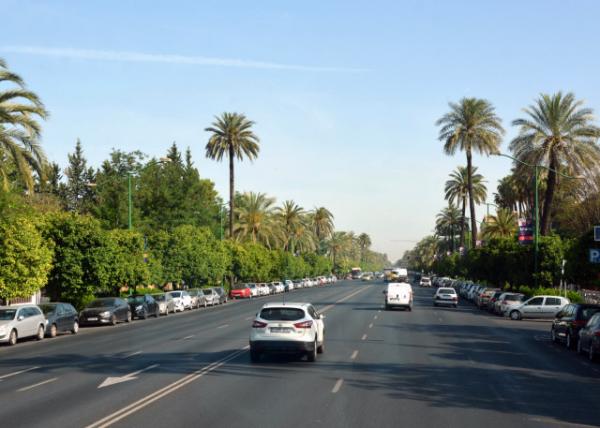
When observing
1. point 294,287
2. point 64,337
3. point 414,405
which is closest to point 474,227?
point 294,287

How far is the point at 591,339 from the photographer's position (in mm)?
22328

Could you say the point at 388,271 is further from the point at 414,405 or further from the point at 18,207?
the point at 414,405

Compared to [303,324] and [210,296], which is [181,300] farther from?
[303,324]

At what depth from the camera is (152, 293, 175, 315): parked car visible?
50.7 meters

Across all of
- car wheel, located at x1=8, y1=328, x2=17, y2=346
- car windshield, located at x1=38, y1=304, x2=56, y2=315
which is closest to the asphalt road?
car wheel, located at x1=8, y1=328, x2=17, y2=346

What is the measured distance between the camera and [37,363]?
21.7m

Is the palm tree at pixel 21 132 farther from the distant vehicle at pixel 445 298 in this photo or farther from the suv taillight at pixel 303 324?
the distant vehicle at pixel 445 298

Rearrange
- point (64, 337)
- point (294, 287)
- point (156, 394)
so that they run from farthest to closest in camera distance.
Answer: point (294, 287) < point (64, 337) < point (156, 394)

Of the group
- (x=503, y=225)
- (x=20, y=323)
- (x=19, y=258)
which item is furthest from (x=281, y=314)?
(x=503, y=225)

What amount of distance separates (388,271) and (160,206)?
56.4m

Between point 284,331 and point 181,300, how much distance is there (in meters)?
37.2

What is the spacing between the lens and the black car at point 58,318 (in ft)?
108

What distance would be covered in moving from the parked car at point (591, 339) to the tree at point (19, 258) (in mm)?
22388

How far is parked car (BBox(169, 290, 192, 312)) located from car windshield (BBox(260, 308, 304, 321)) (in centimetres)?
3492
